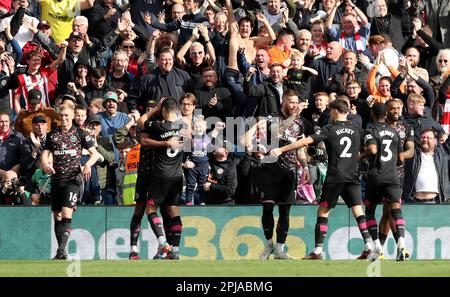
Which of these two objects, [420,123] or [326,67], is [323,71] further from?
[420,123]

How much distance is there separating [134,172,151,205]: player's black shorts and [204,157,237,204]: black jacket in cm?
237

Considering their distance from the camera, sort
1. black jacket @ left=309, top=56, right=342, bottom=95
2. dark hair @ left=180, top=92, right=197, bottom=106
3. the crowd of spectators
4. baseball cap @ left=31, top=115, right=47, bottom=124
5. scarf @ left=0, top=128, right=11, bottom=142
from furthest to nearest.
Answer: black jacket @ left=309, top=56, right=342, bottom=95, scarf @ left=0, top=128, right=11, bottom=142, the crowd of spectators, baseball cap @ left=31, top=115, right=47, bottom=124, dark hair @ left=180, top=92, right=197, bottom=106

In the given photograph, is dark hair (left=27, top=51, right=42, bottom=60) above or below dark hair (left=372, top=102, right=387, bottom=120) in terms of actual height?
above

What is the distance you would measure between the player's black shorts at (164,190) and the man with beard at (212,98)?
3.50 m

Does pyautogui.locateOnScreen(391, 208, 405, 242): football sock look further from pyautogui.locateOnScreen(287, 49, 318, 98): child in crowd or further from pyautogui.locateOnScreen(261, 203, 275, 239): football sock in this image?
pyautogui.locateOnScreen(287, 49, 318, 98): child in crowd

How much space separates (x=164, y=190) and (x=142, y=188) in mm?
402

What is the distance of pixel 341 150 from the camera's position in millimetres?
20375

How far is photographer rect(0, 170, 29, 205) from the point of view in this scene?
22703mm

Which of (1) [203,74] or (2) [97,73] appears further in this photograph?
(1) [203,74]

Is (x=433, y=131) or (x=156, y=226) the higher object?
(x=433, y=131)

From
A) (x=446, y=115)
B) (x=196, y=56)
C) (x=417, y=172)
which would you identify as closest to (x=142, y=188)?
(x=196, y=56)

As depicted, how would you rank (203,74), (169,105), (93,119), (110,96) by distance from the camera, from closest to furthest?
1. (169,105)
2. (93,119)
3. (110,96)
4. (203,74)

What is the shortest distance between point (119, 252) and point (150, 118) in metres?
2.90

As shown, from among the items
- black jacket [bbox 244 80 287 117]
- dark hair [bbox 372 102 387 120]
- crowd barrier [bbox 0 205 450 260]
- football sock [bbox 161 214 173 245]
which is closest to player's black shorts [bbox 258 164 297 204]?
football sock [bbox 161 214 173 245]
